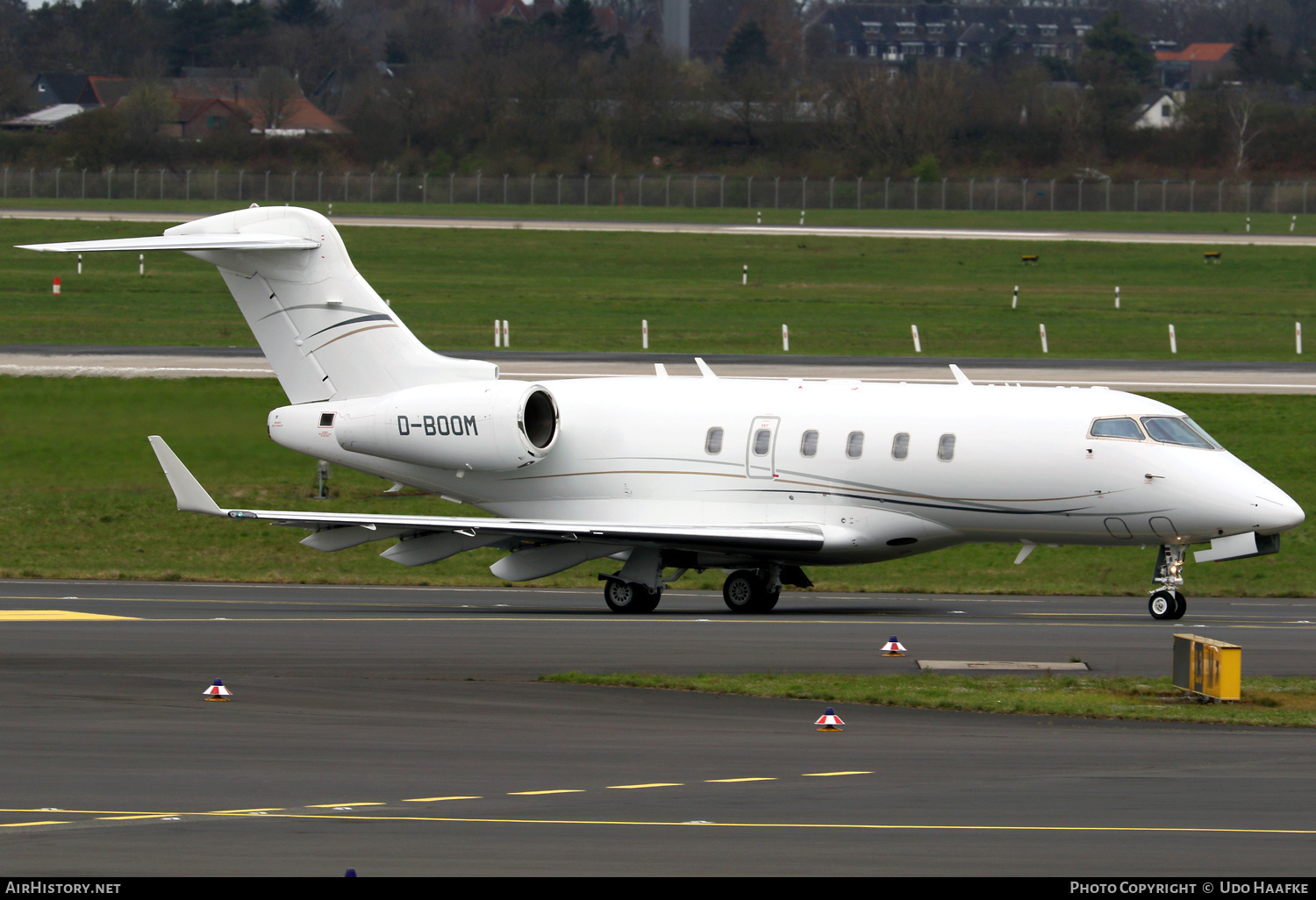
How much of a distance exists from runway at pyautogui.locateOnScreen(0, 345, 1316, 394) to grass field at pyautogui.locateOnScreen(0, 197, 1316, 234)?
163 feet

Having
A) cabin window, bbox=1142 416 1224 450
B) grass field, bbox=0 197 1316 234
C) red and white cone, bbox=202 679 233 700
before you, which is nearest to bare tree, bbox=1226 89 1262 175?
grass field, bbox=0 197 1316 234

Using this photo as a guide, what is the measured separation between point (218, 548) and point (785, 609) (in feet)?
44.4

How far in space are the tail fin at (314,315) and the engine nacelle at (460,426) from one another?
2.14 feet

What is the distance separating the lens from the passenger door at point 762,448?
1092 inches

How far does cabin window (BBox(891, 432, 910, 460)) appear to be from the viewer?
2678cm

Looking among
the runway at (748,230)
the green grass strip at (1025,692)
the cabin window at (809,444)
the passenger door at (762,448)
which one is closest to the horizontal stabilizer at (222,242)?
the passenger door at (762,448)

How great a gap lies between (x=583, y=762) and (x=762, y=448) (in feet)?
42.3

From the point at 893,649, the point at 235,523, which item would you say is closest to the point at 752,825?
the point at 893,649

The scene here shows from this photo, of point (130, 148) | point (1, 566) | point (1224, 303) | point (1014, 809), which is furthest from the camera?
point (130, 148)

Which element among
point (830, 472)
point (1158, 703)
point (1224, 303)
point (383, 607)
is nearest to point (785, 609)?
point (830, 472)

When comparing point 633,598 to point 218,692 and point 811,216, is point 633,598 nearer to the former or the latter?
point 218,692

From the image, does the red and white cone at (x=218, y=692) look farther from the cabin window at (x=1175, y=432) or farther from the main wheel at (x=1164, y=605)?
the cabin window at (x=1175, y=432)

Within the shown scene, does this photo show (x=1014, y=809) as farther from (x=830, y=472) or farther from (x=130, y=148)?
(x=130, y=148)
